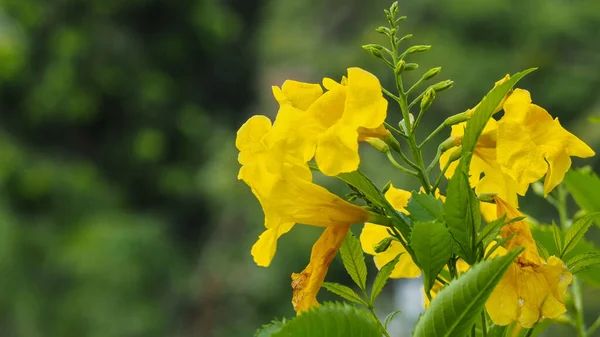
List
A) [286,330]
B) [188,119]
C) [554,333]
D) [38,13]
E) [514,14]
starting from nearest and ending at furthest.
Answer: [286,330] < [554,333] < [38,13] < [188,119] < [514,14]

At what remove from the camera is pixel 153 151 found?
17.4 ft

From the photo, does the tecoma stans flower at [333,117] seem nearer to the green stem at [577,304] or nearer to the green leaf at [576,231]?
the green leaf at [576,231]

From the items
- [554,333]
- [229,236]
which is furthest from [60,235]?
[554,333]

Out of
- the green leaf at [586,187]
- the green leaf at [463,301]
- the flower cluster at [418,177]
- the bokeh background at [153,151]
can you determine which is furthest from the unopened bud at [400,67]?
the bokeh background at [153,151]

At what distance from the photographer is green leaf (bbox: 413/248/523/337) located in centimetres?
29

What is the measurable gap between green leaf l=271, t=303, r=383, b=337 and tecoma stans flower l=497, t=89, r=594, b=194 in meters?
0.10

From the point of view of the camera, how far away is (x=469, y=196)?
0.33 metres

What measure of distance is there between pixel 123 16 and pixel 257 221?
5.29ft

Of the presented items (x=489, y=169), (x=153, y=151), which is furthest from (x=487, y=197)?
(x=153, y=151)

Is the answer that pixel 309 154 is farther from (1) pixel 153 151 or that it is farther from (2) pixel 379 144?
(1) pixel 153 151

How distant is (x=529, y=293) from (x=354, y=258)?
96 mm

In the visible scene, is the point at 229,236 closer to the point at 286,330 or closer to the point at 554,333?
the point at 554,333

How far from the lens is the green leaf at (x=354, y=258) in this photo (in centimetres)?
41

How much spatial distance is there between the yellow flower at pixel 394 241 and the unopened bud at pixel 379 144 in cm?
5
